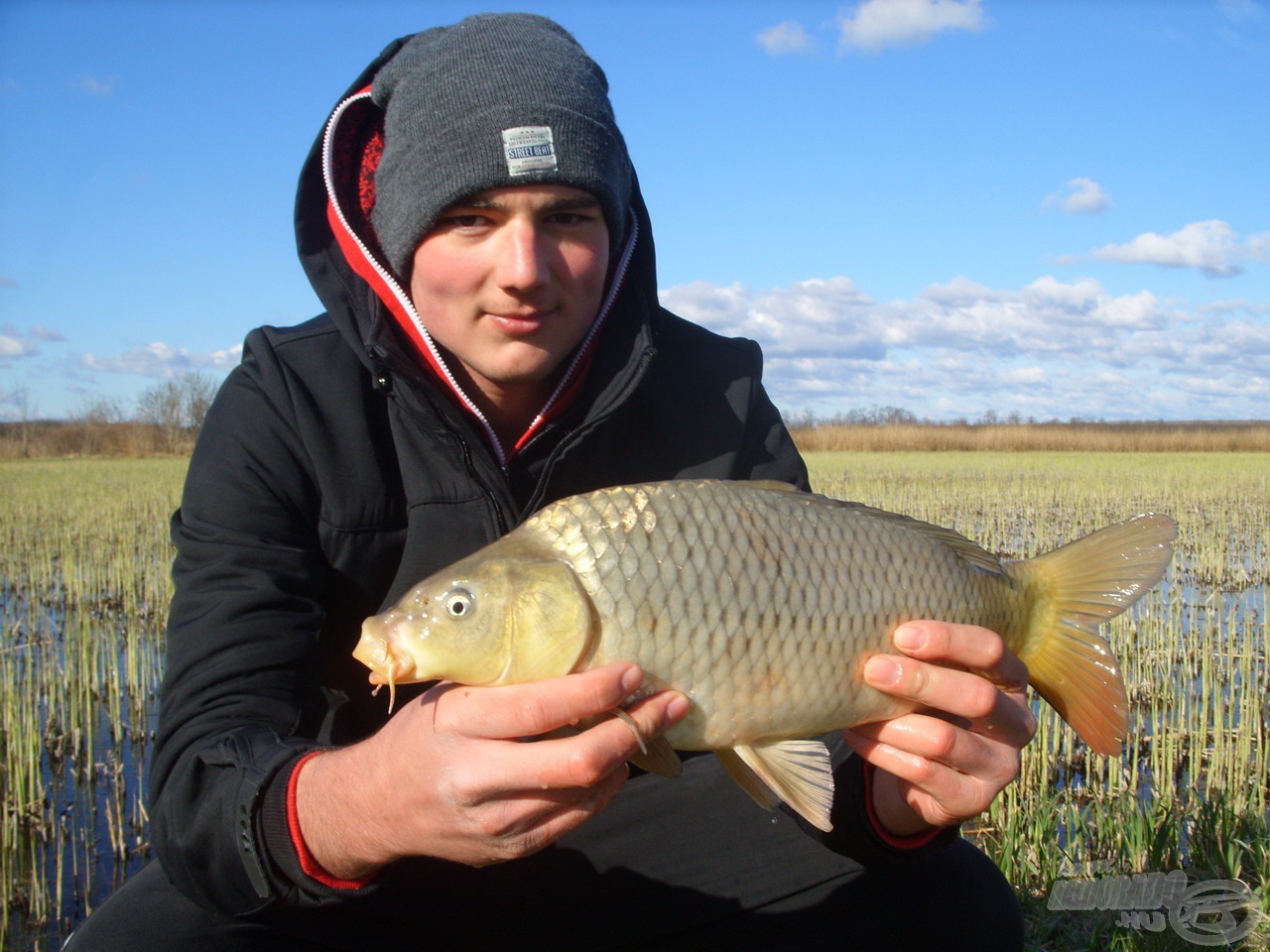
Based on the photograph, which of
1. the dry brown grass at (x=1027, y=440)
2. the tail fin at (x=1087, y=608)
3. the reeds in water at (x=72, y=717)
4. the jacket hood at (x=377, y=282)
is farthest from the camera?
the dry brown grass at (x=1027, y=440)

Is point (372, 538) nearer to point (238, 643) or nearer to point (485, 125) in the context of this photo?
point (238, 643)

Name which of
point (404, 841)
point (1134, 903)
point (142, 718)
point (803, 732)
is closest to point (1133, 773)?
point (1134, 903)

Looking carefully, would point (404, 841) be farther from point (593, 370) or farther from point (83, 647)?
point (83, 647)

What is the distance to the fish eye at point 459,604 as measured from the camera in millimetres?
1409

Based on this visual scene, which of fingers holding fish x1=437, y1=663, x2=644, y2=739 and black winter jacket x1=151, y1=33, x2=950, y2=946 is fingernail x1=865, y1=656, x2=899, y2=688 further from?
black winter jacket x1=151, y1=33, x2=950, y2=946

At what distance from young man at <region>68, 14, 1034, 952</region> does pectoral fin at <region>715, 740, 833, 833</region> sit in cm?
14

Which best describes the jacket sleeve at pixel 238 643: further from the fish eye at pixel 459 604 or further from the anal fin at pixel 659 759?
the anal fin at pixel 659 759

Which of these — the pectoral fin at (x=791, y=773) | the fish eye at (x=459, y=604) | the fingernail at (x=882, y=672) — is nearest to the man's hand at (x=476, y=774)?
the fish eye at (x=459, y=604)

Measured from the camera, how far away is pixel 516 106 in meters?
1.92

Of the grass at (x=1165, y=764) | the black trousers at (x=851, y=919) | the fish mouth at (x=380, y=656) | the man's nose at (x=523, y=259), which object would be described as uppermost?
the man's nose at (x=523, y=259)

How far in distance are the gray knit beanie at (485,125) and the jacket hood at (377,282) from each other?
8cm

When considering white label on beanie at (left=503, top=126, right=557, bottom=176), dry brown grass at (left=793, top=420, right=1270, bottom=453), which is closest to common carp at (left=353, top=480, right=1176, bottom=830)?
white label on beanie at (left=503, top=126, right=557, bottom=176)

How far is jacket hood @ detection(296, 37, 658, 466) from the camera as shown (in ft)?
6.60

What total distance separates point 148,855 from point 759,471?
8.24ft
